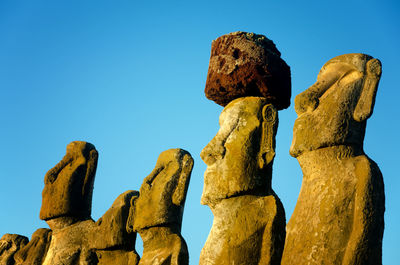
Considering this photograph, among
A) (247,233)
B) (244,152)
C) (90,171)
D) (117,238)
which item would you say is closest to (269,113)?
(244,152)

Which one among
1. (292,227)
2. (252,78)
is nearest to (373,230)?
(292,227)

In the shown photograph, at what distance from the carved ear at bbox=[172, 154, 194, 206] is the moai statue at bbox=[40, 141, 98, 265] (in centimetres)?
213

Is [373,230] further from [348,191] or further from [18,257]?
[18,257]

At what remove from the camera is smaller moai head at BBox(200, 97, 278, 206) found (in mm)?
5648

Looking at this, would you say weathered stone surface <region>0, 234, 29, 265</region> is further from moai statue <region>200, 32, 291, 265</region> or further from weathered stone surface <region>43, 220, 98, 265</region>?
moai statue <region>200, 32, 291, 265</region>

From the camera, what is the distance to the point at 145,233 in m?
7.79

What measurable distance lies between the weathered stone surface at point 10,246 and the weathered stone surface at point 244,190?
24.5 ft

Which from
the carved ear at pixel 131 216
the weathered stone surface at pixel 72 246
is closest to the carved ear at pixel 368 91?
the carved ear at pixel 131 216

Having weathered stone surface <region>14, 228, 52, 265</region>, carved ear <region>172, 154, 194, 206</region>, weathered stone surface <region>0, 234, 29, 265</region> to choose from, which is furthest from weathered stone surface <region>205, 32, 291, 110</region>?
weathered stone surface <region>0, 234, 29, 265</region>

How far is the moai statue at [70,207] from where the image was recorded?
29.4ft

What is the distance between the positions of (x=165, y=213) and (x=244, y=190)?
91.1 inches

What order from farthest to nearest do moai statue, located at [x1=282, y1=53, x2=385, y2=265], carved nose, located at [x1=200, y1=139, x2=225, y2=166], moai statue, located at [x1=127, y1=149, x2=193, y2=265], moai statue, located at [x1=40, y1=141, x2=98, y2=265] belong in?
moai statue, located at [x1=40, y1=141, x2=98, y2=265]
moai statue, located at [x1=127, y1=149, x2=193, y2=265]
carved nose, located at [x1=200, y1=139, x2=225, y2=166]
moai statue, located at [x1=282, y1=53, x2=385, y2=265]

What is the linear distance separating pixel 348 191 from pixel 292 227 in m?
0.74

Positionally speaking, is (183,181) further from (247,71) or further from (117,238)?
(247,71)
